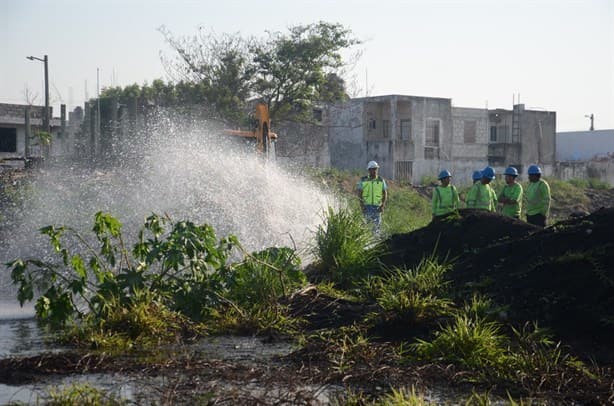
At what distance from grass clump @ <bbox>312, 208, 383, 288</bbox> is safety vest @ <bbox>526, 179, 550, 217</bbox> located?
12.2 feet

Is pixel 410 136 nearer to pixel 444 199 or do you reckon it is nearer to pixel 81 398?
pixel 444 199

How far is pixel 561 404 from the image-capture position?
632 cm

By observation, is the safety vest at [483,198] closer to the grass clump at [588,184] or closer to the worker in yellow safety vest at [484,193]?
the worker in yellow safety vest at [484,193]

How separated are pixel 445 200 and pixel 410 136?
30259mm

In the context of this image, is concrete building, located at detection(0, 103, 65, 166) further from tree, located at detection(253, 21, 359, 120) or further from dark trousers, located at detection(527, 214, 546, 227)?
dark trousers, located at detection(527, 214, 546, 227)

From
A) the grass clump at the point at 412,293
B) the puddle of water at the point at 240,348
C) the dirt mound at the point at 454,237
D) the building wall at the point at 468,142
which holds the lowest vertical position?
the puddle of water at the point at 240,348

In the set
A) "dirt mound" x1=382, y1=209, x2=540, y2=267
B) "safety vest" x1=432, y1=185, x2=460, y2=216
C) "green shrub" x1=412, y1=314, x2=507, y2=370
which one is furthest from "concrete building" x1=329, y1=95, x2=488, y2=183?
"green shrub" x1=412, y1=314, x2=507, y2=370

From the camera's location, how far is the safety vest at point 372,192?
1546cm

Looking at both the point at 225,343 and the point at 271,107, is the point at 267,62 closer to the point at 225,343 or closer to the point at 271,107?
the point at 271,107

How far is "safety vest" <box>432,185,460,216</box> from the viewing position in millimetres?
14500

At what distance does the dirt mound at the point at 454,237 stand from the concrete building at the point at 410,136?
29050 millimetres

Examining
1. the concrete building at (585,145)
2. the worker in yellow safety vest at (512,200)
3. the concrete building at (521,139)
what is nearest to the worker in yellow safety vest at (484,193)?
the worker in yellow safety vest at (512,200)

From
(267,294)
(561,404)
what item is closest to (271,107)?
(267,294)

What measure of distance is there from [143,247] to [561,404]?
17.8ft
